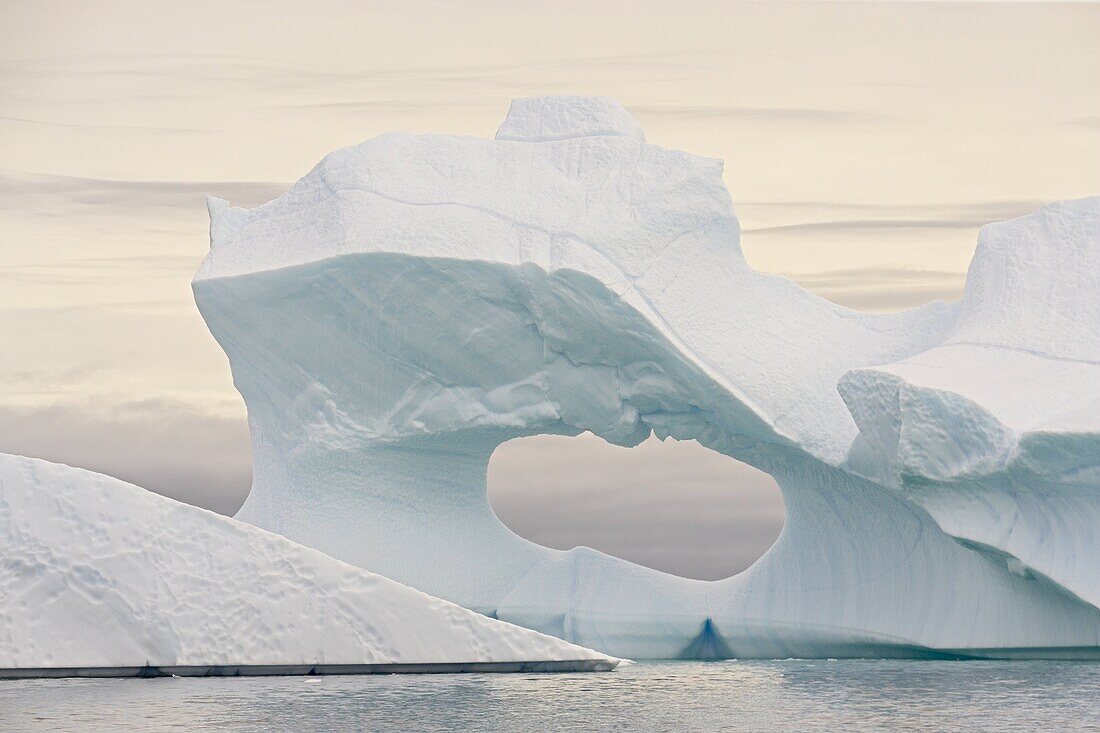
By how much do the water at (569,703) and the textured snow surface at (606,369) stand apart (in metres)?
2.13

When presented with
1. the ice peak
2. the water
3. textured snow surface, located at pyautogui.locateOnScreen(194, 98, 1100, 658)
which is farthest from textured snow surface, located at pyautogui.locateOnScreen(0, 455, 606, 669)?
the ice peak

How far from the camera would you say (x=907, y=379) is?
48.3 feet

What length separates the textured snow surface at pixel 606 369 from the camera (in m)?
15.9

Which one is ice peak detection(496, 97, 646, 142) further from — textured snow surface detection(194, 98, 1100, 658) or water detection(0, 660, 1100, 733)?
water detection(0, 660, 1100, 733)

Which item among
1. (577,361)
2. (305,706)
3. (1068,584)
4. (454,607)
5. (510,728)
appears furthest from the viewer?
(577,361)

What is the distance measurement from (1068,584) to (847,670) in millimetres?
1966

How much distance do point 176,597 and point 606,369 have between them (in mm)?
5032

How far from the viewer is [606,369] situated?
16.7m

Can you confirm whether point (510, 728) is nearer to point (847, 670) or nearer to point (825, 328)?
point (847, 670)

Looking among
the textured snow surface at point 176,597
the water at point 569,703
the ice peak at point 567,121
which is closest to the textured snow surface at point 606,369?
the ice peak at point 567,121

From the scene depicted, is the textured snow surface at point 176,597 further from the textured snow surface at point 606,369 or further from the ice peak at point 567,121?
the ice peak at point 567,121

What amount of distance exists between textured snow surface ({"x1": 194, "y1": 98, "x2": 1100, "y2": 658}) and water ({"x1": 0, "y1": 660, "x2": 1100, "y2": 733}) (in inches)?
83.9

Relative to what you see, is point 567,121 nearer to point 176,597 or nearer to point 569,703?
point 176,597

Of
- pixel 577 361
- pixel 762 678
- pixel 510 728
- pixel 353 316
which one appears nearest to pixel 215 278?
pixel 353 316
